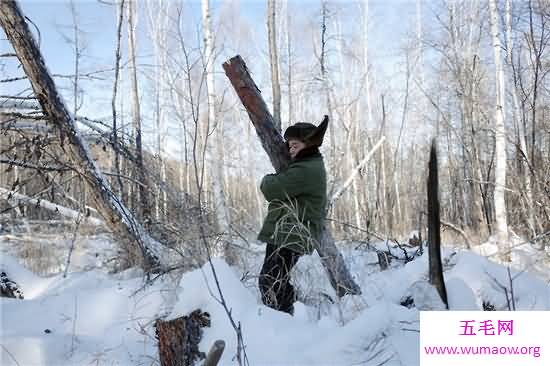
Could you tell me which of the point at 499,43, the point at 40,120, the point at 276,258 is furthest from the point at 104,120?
the point at 499,43

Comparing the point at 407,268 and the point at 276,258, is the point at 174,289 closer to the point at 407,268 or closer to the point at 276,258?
the point at 276,258

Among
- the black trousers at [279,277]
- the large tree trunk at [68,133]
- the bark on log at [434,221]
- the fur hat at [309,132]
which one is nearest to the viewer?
the bark on log at [434,221]

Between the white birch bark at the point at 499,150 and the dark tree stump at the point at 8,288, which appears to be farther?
the white birch bark at the point at 499,150

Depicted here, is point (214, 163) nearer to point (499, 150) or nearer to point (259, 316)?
Answer: point (499, 150)

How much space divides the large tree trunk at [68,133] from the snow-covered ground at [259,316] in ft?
2.02

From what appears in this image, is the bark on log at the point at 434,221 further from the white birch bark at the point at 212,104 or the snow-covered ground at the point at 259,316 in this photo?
the white birch bark at the point at 212,104

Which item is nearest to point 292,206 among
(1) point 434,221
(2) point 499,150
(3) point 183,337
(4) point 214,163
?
(1) point 434,221

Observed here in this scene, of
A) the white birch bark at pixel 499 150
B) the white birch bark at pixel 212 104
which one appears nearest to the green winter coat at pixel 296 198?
the white birch bark at pixel 212 104

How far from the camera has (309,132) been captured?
286 centimetres

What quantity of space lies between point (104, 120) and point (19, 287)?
1.68m

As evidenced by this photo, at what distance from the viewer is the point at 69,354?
2.36 m

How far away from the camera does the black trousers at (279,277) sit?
2695 mm

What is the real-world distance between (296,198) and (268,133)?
1.69 feet

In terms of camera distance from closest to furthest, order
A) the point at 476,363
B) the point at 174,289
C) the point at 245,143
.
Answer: the point at 476,363, the point at 174,289, the point at 245,143
